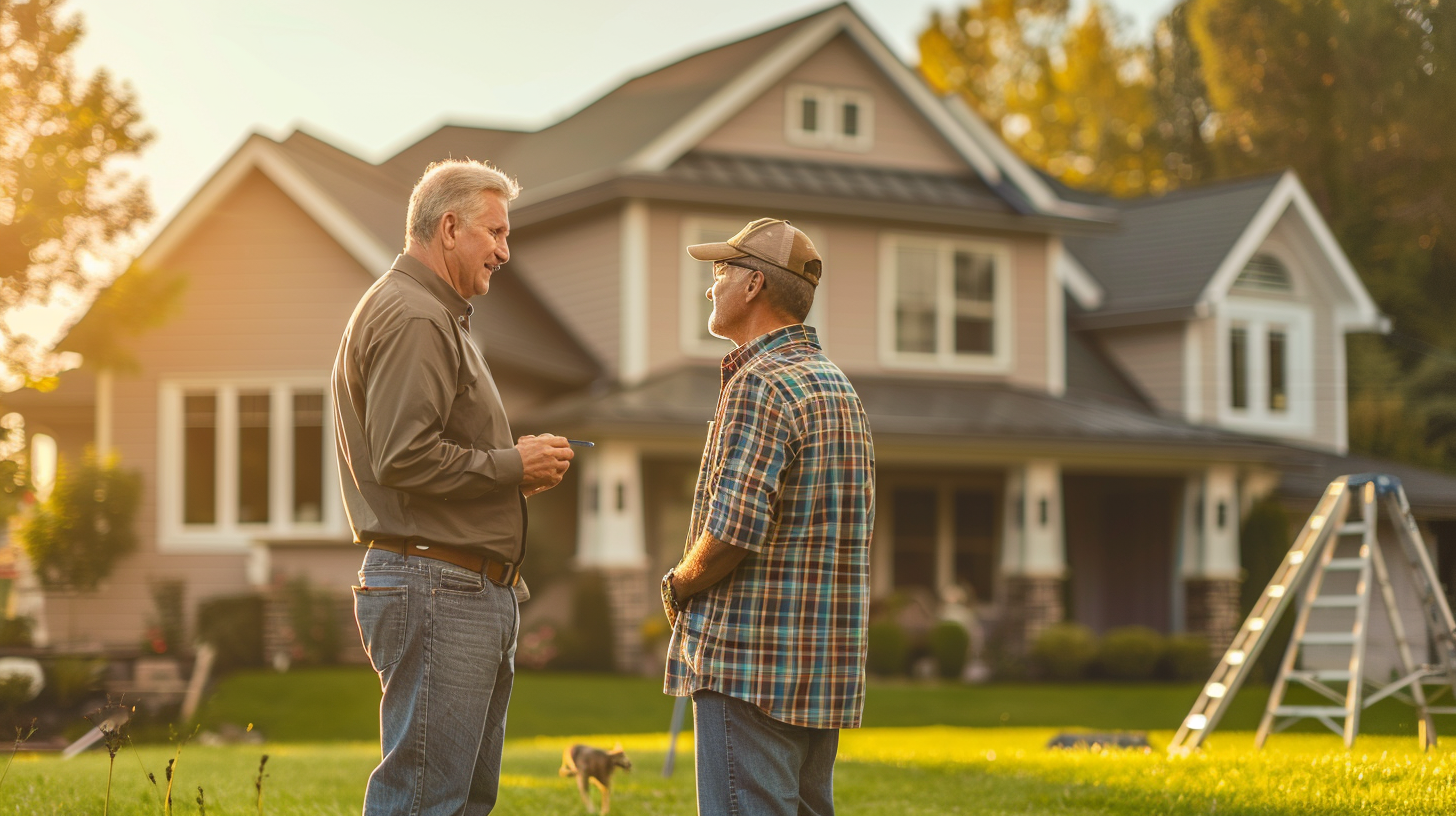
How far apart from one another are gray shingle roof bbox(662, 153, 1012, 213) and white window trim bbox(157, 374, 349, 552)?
15.7 ft

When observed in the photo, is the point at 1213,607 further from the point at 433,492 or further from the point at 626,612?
the point at 433,492

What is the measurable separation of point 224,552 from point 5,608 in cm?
208

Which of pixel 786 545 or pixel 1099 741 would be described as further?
pixel 1099 741

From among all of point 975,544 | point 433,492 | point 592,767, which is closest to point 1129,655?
point 975,544

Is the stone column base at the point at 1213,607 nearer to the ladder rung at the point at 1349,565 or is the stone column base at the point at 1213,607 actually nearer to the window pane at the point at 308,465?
the ladder rung at the point at 1349,565

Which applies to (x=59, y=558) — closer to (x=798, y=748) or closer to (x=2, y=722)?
(x=2, y=722)

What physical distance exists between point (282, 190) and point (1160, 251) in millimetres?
10877

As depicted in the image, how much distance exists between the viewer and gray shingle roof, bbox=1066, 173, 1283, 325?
56.6 feet

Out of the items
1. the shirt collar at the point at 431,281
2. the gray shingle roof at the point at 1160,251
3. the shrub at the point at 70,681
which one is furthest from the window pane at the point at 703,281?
the shirt collar at the point at 431,281

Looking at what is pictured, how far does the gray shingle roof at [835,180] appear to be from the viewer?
54.3 feet

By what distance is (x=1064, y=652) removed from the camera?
16062 mm

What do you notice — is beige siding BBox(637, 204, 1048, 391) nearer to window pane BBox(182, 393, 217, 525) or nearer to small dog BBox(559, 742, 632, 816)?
window pane BBox(182, 393, 217, 525)

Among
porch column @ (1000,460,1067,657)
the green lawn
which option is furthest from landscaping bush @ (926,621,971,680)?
the green lawn

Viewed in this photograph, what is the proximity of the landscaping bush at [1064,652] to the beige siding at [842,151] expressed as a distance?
5840mm
